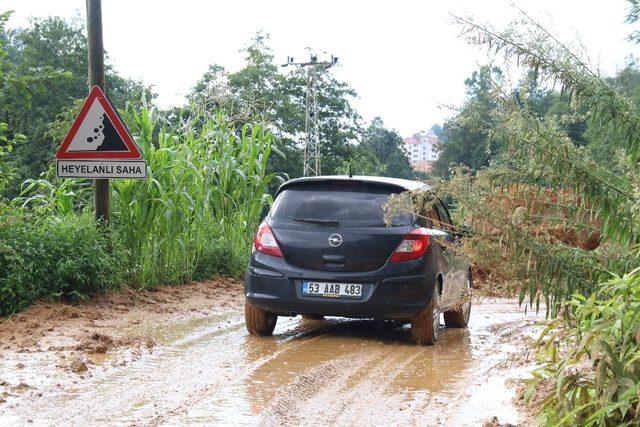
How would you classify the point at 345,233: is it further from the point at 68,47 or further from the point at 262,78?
the point at 262,78

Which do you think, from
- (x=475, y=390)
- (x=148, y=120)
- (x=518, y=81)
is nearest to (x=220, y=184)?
(x=148, y=120)

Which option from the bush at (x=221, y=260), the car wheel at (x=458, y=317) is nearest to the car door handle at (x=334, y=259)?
the car wheel at (x=458, y=317)

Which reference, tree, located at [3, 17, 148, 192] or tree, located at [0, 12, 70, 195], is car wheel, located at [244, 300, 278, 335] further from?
tree, located at [3, 17, 148, 192]

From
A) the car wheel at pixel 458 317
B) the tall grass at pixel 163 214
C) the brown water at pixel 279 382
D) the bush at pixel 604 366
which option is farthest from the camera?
the car wheel at pixel 458 317

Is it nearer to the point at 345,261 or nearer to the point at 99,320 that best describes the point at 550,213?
the point at 345,261

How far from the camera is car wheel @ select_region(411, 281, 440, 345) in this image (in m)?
9.57

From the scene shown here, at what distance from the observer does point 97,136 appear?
456 inches

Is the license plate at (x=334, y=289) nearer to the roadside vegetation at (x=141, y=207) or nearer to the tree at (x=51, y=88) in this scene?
the roadside vegetation at (x=141, y=207)

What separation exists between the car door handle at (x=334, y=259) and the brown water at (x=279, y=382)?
0.79 m

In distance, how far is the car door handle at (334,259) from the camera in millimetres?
9484

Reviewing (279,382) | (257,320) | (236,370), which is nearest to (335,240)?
(257,320)

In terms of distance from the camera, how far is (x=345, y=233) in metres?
9.53

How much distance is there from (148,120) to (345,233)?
4635mm

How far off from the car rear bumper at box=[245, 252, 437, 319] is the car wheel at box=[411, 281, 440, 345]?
0.11 meters
